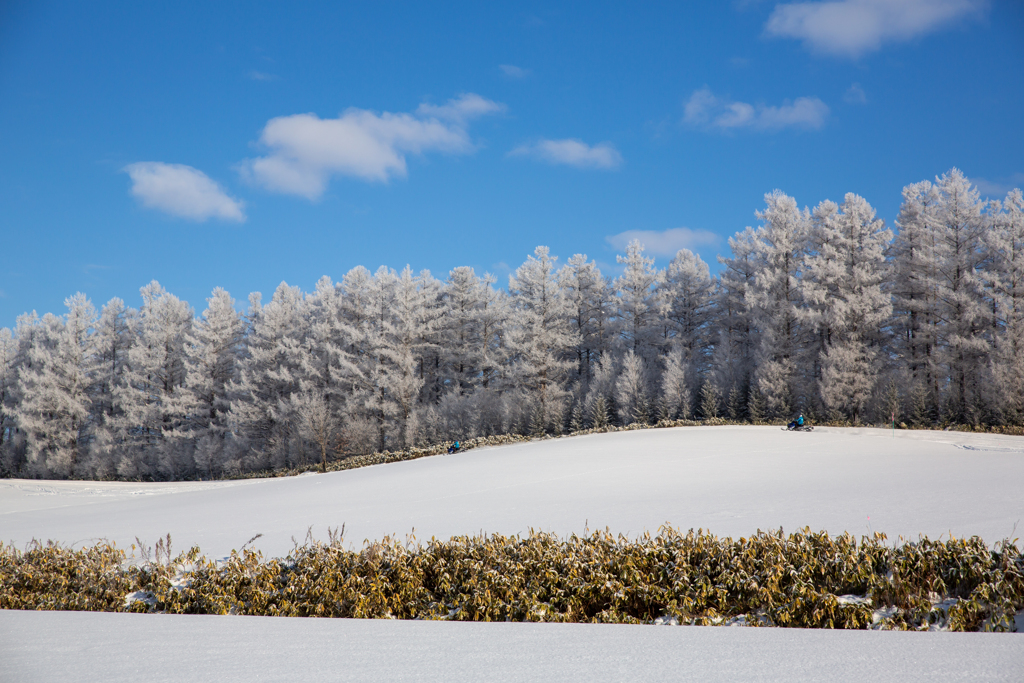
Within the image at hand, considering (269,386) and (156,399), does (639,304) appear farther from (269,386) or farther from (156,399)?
(156,399)

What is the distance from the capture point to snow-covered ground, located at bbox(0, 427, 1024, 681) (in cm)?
296

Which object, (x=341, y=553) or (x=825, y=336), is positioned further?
(x=825, y=336)

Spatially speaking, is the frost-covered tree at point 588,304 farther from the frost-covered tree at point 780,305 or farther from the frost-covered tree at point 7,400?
the frost-covered tree at point 7,400

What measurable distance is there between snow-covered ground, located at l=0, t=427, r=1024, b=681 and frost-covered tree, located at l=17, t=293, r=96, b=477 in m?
16.9

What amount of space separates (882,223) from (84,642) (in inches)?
1204

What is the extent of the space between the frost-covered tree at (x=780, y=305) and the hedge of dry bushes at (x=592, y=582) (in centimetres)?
1996

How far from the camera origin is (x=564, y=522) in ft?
24.1

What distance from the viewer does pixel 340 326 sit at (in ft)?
104

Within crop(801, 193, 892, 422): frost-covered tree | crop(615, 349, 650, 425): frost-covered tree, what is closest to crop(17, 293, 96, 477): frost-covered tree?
crop(615, 349, 650, 425): frost-covered tree

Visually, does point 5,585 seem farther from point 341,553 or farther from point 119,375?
point 119,375

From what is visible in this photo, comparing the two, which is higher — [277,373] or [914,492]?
[277,373]

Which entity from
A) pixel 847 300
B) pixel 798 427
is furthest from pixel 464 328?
pixel 798 427

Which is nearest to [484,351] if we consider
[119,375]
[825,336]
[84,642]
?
[825,336]

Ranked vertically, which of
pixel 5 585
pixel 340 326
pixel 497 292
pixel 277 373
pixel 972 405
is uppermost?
pixel 497 292
